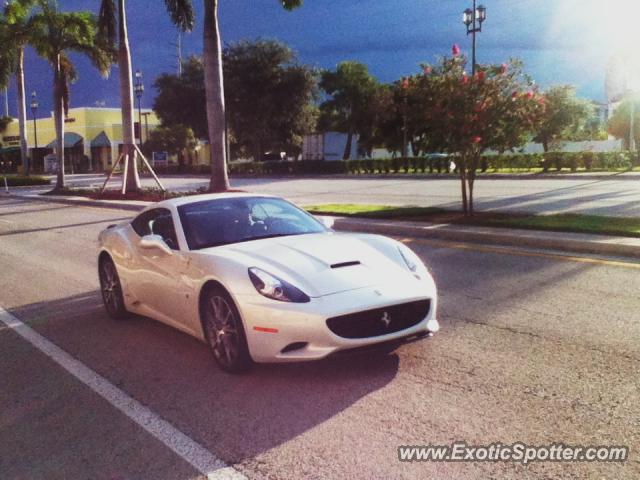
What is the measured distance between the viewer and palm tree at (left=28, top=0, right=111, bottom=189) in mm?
34062

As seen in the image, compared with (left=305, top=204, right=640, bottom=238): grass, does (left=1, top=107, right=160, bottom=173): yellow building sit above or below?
above

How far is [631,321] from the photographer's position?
6.09m

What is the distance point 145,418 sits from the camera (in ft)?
14.5

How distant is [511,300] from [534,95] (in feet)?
23.7

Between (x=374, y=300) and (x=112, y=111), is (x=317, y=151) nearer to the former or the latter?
(x=112, y=111)

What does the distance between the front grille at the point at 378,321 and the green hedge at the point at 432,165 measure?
30780mm

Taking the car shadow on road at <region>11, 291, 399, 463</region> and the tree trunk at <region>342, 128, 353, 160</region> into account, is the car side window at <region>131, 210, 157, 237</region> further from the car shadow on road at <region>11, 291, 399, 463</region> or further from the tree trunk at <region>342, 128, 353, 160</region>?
the tree trunk at <region>342, 128, 353, 160</region>

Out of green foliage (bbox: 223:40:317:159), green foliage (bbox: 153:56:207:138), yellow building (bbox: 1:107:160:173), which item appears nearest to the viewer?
green foliage (bbox: 223:40:317:159)

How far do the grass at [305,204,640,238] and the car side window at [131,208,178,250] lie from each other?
7.52 meters

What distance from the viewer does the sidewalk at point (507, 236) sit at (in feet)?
32.1

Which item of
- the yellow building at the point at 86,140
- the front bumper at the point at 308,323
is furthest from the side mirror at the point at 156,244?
the yellow building at the point at 86,140

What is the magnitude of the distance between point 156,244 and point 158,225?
0.65m

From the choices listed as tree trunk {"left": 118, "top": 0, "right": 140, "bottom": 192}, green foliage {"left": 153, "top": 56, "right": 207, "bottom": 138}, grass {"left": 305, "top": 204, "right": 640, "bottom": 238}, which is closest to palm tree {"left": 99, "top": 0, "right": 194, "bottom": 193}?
tree trunk {"left": 118, "top": 0, "right": 140, "bottom": 192}

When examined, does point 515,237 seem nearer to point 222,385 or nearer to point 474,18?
point 222,385
